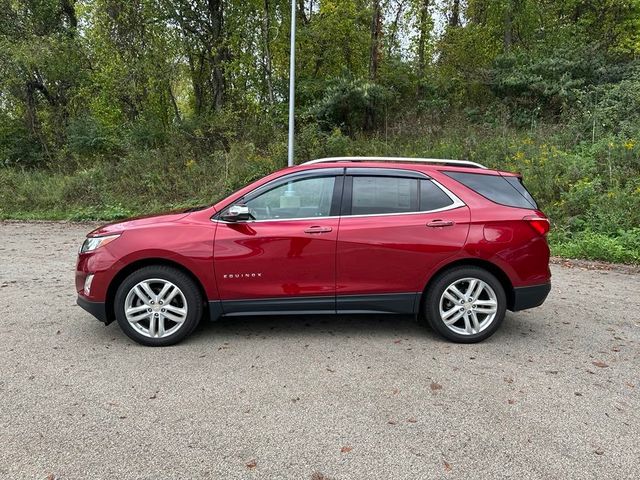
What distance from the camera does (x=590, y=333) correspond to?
492 cm

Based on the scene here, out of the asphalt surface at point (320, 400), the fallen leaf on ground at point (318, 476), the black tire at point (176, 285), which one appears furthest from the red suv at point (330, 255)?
the fallen leaf on ground at point (318, 476)

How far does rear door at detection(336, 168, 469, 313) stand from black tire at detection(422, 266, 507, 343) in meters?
0.14

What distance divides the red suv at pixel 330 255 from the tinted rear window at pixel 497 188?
0.04 ft

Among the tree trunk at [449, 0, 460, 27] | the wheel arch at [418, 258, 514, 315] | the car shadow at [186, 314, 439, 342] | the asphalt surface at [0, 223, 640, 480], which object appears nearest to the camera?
the asphalt surface at [0, 223, 640, 480]

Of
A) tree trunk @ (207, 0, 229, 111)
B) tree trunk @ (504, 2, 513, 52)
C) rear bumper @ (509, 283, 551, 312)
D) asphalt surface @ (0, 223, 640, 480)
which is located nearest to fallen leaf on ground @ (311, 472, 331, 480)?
asphalt surface @ (0, 223, 640, 480)

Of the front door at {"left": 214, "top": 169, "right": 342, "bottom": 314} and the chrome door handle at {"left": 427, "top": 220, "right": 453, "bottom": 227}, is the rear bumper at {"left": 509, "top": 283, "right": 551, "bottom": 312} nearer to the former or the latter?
the chrome door handle at {"left": 427, "top": 220, "right": 453, "bottom": 227}

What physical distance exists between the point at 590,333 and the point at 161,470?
14.0 feet

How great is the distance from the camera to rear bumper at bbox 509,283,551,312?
4.51m

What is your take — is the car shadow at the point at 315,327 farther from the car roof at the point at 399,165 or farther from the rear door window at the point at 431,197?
the car roof at the point at 399,165

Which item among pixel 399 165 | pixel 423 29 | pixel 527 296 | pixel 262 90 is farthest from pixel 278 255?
pixel 423 29

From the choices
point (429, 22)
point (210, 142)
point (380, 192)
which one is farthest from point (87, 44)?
point (380, 192)

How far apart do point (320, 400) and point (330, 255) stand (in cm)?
135

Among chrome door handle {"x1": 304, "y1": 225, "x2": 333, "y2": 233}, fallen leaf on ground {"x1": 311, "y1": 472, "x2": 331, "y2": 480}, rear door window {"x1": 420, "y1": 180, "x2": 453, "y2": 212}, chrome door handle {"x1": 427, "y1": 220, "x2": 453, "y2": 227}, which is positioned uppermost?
rear door window {"x1": 420, "y1": 180, "x2": 453, "y2": 212}

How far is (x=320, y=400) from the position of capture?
348cm
